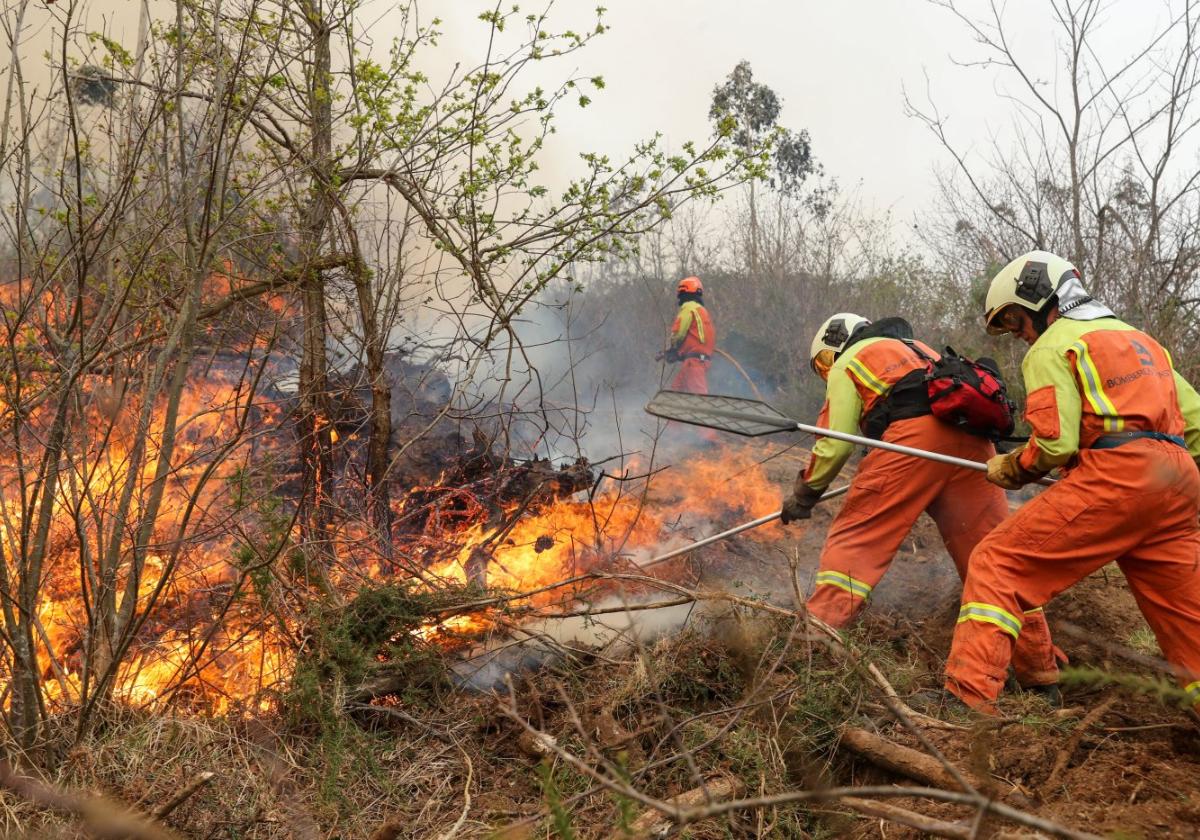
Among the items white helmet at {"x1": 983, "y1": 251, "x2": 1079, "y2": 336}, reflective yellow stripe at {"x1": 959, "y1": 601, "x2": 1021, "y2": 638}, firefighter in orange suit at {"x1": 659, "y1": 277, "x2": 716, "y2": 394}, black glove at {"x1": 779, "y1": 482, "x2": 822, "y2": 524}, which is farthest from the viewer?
firefighter in orange suit at {"x1": 659, "y1": 277, "x2": 716, "y2": 394}

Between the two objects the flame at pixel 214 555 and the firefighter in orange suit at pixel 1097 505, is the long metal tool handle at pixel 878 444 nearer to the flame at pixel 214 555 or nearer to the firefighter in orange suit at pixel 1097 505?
the firefighter in orange suit at pixel 1097 505

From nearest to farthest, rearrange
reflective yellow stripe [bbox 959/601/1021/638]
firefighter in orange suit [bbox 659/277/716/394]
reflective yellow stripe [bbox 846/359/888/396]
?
reflective yellow stripe [bbox 959/601/1021/638] → reflective yellow stripe [bbox 846/359/888/396] → firefighter in orange suit [bbox 659/277/716/394]

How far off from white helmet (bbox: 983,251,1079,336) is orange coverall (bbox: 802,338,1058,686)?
2.14 ft

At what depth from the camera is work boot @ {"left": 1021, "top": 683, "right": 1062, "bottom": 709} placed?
3.92 metres

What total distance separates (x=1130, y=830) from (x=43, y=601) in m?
4.18

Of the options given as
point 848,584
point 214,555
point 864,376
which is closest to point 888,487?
point 848,584

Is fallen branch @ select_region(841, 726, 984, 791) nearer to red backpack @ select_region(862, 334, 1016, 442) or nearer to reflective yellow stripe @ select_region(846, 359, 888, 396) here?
red backpack @ select_region(862, 334, 1016, 442)

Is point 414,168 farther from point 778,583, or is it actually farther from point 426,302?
point 778,583

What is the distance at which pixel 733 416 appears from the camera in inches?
185

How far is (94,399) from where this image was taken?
3.63 meters

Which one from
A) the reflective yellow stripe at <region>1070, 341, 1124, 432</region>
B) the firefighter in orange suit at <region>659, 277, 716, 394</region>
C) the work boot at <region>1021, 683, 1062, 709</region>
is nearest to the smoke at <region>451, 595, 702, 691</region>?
the work boot at <region>1021, 683, 1062, 709</region>

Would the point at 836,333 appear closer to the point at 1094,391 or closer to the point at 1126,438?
the point at 1094,391

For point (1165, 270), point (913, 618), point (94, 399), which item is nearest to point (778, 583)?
point (913, 618)

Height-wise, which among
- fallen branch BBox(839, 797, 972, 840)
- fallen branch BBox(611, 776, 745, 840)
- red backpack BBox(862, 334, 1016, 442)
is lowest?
fallen branch BBox(611, 776, 745, 840)
